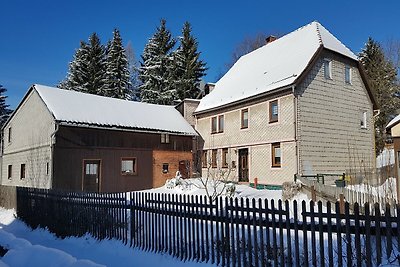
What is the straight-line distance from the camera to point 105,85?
4456 cm

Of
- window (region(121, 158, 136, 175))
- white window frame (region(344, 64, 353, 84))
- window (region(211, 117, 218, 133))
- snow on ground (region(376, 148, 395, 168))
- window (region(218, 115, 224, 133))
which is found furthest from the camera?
window (region(211, 117, 218, 133))

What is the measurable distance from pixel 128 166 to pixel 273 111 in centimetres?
1084

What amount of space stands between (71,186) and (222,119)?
12.1 metres

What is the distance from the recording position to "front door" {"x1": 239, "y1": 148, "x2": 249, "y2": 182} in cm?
2383

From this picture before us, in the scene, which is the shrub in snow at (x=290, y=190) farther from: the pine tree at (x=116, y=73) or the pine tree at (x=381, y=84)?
the pine tree at (x=116, y=73)

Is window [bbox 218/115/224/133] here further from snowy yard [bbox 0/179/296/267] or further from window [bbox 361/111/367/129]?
snowy yard [bbox 0/179/296/267]

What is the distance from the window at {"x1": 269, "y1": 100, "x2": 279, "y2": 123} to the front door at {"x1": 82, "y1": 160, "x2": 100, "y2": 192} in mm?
11790

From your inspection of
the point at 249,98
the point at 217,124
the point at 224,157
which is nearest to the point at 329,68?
the point at 249,98

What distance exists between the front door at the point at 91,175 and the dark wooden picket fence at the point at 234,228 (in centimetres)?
1003

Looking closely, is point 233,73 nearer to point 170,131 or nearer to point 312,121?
point 170,131

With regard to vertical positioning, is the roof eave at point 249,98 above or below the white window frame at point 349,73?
below

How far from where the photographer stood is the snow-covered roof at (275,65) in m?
21.7

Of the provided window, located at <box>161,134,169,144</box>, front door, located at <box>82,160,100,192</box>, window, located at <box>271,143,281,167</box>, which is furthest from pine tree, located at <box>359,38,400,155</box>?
front door, located at <box>82,160,100,192</box>

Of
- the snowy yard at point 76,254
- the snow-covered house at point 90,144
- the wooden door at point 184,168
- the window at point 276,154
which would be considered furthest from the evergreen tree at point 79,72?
the snowy yard at point 76,254
